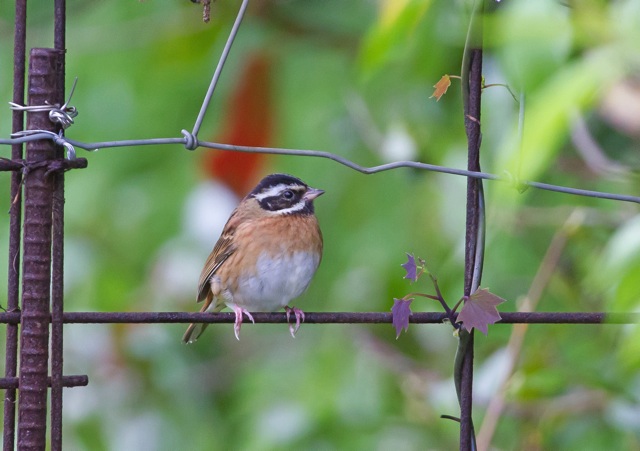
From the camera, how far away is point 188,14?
472 cm

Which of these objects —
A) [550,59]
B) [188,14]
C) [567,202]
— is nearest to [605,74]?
[550,59]

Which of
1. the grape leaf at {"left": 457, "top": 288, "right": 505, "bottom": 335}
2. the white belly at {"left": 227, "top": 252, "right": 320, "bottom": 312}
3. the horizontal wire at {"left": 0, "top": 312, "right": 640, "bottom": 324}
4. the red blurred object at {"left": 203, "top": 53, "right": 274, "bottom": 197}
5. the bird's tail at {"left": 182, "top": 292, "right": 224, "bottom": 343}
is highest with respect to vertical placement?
the red blurred object at {"left": 203, "top": 53, "right": 274, "bottom": 197}

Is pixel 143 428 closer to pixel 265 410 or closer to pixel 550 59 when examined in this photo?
pixel 265 410

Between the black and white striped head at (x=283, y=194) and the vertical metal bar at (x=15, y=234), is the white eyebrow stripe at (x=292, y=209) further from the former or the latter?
the vertical metal bar at (x=15, y=234)

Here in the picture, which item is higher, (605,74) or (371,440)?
(605,74)

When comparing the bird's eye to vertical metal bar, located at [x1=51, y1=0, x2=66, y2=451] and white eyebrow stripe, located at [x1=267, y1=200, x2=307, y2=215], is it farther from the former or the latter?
vertical metal bar, located at [x1=51, y1=0, x2=66, y2=451]

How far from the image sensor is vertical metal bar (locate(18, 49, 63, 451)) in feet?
7.58

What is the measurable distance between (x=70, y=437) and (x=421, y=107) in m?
2.18

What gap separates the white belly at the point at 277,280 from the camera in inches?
159

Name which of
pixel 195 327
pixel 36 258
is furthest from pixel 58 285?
pixel 195 327

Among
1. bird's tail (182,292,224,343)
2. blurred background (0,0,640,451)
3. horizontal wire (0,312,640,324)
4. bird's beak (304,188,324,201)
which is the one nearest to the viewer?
horizontal wire (0,312,640,324)

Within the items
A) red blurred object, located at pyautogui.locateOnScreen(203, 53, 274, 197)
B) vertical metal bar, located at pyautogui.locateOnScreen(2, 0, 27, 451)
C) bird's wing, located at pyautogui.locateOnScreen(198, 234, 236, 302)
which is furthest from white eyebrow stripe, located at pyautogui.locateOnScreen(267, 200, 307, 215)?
vertical metal bar, located at pyautogui.locateOnScreen(2, 0, 27, 451)

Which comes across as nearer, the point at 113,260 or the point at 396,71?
the point at 396,71

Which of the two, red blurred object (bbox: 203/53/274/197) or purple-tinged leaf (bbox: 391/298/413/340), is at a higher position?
red blurred object (bbox: 203/53/274/197)
